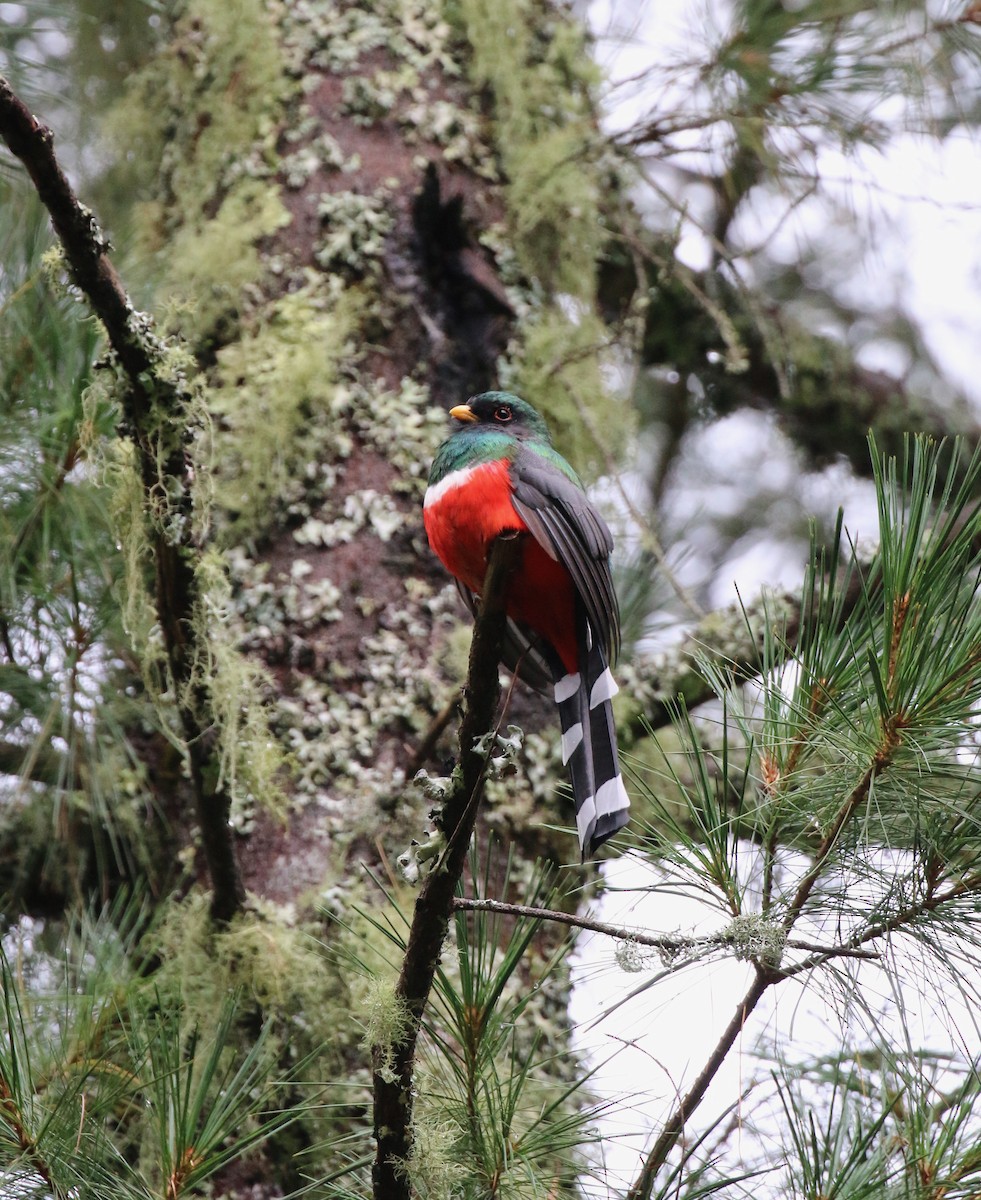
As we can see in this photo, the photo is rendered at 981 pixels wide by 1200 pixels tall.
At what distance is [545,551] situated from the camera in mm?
2330

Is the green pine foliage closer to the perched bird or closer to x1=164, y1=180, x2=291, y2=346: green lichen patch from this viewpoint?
the perched bird

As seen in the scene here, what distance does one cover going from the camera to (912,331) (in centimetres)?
552

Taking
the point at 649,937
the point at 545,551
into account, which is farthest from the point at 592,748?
the point at 649,937

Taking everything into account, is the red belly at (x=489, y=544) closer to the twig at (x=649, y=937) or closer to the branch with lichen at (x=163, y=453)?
the branch with lichen at (x=163, y=453)

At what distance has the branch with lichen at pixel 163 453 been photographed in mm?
1847

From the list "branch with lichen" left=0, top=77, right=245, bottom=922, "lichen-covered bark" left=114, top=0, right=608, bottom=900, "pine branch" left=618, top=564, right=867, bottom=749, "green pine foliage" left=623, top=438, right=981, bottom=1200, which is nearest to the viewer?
"green pine foliage" left=623, top=438, right=981, bottom=1200

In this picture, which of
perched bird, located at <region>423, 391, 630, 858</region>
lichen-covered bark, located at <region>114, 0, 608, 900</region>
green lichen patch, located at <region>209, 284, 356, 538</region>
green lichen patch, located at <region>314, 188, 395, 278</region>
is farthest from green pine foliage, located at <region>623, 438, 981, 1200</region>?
green lichen patch, located at <region>314, 188, 395, 278</region>

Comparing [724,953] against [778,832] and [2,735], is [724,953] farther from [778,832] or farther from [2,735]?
[2,735]

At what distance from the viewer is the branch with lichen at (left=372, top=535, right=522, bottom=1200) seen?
5.25 feet

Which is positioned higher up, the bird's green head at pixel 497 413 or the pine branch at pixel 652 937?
the bird's green head at pixel 497 413

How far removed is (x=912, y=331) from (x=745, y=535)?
114 cm

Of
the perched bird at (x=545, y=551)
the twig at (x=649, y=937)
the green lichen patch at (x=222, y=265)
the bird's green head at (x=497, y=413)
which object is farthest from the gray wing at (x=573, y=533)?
the green lichen patch at (x=222, y=265)

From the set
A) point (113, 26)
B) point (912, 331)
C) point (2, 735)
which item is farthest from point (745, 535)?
point (2, 735)

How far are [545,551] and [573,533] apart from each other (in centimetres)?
7
